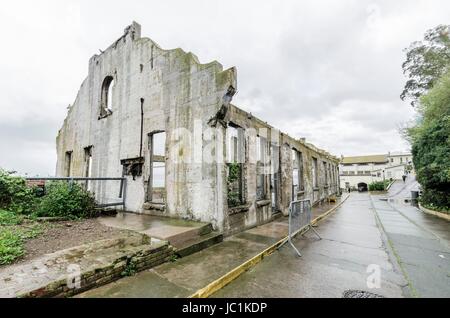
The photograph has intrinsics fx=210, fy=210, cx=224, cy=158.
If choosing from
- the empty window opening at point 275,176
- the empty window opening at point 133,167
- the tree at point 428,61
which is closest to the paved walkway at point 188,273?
the empty window opening at point 275,176

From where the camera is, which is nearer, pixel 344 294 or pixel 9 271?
pixel 9 271

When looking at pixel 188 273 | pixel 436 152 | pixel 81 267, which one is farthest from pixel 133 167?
pixel 436 152

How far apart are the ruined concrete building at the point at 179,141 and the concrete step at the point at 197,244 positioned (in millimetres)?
329

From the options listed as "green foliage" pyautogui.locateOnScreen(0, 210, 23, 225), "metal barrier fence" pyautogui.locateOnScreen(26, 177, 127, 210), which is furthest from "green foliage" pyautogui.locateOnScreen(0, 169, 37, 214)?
"metal barrier fence" pyautogui.locateOnScreen(26, 177, 127, 210)

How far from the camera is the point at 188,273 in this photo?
11.8ft

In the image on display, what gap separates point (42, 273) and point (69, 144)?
40.9ft

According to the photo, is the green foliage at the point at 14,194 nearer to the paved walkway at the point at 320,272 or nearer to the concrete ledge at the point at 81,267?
the concrete ledge at the point at 81,267

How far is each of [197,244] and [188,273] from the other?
117cm

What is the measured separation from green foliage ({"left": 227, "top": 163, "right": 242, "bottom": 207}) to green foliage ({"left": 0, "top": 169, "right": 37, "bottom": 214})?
6212mm

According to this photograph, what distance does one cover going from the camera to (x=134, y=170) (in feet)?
26.6

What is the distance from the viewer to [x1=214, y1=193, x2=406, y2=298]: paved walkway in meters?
3.21
